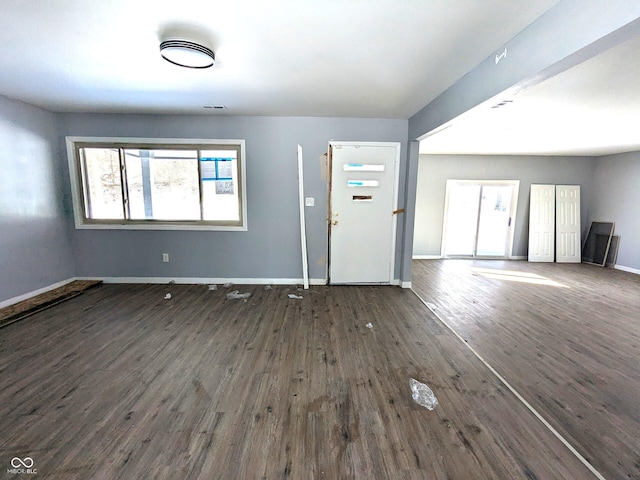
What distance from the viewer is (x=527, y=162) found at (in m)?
6.18

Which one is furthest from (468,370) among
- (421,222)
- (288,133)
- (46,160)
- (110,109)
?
(46,160)

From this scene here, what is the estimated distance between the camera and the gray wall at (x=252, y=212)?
12.9ft

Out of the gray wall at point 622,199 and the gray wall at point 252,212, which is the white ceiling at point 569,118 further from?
the gray wall at point 252,212

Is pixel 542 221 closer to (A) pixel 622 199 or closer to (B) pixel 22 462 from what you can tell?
(A) pixel 622 199

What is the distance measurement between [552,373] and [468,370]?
0.66 m

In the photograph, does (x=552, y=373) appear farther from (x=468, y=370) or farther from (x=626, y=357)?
(x=626, y=357)

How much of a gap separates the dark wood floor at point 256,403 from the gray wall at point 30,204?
804 millimetres

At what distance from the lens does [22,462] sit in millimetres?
1388

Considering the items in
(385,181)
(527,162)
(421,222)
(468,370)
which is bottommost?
(468,370)

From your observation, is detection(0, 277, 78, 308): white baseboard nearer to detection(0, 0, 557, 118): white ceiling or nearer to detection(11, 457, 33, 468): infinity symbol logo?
detection(0, 0, 557, 118): white ceiling

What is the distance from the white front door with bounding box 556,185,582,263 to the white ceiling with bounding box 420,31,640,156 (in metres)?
0.88

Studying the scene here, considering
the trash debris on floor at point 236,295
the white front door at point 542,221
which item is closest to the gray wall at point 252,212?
the trash debris on floor at point 236,295

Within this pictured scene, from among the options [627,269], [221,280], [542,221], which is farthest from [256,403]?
[627,269]

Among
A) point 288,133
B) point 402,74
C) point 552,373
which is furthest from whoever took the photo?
point 288,133
